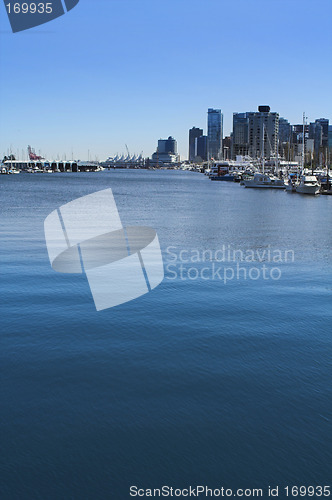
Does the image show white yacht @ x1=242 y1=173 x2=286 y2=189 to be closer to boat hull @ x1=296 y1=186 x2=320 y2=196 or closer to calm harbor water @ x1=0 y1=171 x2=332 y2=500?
boat hull @ x1=296 y1=186 x2=320 y2=196

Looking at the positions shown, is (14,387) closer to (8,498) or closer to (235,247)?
(8,498)

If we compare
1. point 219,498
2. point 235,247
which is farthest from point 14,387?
point 235,247

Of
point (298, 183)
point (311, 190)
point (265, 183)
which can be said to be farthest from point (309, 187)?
point (265, 183)

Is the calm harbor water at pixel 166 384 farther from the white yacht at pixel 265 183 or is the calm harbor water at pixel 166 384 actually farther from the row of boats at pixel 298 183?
the white yacht at pixel 265 183

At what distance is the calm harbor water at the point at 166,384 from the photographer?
27.6ft

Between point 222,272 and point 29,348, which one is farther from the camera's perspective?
point 222,272

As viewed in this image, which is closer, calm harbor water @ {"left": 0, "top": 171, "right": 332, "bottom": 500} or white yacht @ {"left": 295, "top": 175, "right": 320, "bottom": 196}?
calm harbor water @ {"left": 0, "top": 171, "right": 332, "bottom": 500}

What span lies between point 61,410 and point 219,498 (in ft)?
11.6

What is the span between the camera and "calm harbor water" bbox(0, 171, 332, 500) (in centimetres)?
842

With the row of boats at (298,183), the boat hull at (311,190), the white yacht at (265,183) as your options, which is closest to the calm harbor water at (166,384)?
the boat hull at (311,190)

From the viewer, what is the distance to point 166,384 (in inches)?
450

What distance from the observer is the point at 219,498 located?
7.84 metres

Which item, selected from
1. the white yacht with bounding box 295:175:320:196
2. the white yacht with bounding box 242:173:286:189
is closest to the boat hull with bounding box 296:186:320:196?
the white yacht with bounding box 295:175:320:196

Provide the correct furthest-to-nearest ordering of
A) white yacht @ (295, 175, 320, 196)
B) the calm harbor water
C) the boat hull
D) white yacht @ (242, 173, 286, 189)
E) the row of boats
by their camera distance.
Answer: white yacht @ (242, 173, 286, 189), the row of boats, white yacht @ (295, 175, 320, 196), the boat hull, the calm harbor water
